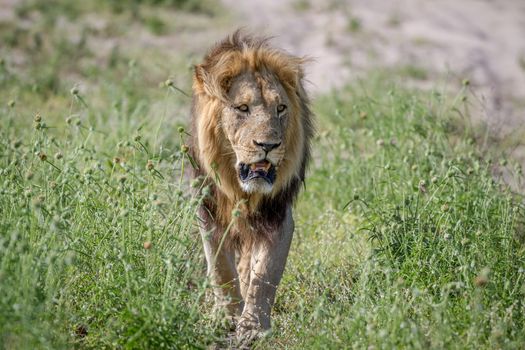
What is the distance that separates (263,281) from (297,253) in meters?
1.02

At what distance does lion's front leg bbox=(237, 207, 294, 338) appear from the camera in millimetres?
4449

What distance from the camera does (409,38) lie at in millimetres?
11516

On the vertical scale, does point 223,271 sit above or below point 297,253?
above

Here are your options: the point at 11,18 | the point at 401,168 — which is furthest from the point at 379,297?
the point at 11,18

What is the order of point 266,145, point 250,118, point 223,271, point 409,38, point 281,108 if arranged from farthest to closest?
point 409,38
point 223,271
point 281,108
point 250,118
point 266,145

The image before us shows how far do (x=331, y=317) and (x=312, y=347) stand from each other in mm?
249

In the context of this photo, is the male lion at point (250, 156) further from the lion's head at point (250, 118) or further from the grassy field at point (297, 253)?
the grassy field at point (297, 253)

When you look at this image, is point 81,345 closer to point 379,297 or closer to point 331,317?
point 331,317

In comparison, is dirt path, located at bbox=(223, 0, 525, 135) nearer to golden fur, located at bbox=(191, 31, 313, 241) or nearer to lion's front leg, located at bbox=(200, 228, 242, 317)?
golden fur, located at bbox=(191, 31, 313, 241)

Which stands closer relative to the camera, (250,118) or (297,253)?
(250,118)

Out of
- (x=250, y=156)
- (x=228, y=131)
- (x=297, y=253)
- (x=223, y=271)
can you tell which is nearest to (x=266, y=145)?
(x=250, y=156)

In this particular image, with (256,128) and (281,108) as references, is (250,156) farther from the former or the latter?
(281,108)

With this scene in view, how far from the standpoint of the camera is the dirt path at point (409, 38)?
1009 cm

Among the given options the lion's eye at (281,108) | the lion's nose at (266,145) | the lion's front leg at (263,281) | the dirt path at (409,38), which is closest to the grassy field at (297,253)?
the lion's front leg at (263,281)
